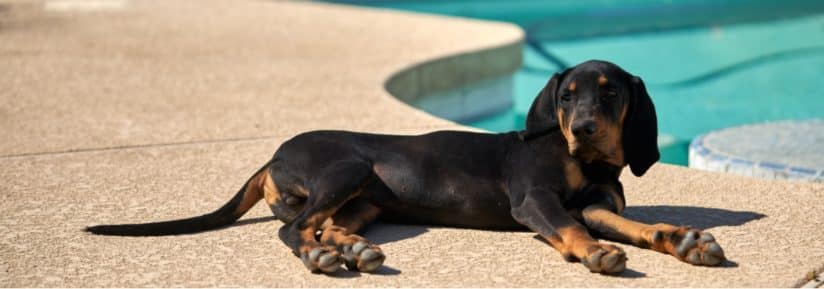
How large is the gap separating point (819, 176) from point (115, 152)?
3.38 meters

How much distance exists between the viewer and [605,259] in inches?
146

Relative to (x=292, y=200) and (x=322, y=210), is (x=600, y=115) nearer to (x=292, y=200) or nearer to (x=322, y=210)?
(x=322, y=210)

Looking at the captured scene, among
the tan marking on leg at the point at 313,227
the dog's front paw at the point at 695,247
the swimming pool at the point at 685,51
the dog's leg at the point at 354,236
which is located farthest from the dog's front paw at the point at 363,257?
the swimming pool at the point at 685,51

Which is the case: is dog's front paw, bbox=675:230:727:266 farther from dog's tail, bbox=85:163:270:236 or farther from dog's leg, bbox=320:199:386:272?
dog's tail, bbox=85:163:270:236

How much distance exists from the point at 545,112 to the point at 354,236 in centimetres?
77

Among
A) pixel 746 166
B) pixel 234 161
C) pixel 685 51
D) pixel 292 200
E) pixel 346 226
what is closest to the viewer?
pixel 346 226

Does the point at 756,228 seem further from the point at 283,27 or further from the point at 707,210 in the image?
the point at 283,27

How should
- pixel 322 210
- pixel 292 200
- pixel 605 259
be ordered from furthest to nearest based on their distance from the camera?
pixel 292 200
pixel 322 210
pixel 605 259

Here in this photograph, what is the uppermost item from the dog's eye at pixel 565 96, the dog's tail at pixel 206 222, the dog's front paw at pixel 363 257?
the dog's eye at pixel 565 96

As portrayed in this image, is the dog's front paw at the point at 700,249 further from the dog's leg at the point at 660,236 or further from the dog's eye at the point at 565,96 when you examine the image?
the dog's eye at the point at 565,96

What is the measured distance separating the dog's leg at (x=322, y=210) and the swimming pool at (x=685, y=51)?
17.1ft

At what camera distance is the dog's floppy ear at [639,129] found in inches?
160

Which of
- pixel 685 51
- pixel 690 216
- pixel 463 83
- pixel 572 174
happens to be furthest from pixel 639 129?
pixel 685 51

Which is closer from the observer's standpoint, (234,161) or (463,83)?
(234,161)
